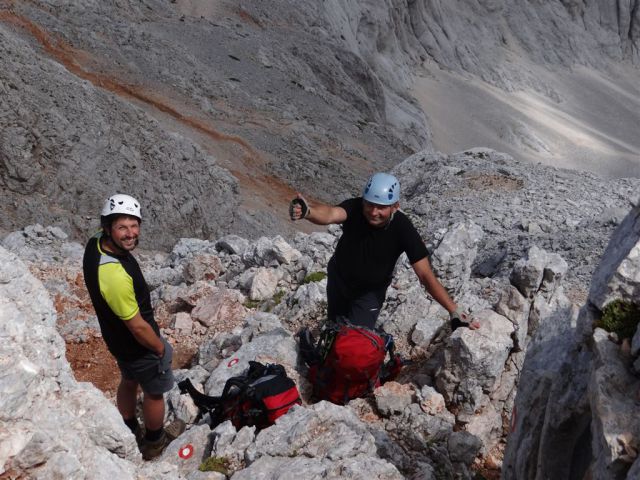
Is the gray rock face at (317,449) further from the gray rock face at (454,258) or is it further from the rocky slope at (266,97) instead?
the rocky slope at (266,97)

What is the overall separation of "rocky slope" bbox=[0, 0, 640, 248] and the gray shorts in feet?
32.1

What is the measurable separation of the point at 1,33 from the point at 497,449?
15332mm

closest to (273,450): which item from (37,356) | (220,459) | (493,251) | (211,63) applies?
(220,459)

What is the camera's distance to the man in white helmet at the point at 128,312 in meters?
4.67

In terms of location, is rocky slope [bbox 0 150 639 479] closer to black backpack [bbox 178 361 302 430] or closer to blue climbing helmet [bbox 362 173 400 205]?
black backpack [bbox 178 361 302 430]

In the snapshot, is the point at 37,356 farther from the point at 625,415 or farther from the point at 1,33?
the point at 1,33

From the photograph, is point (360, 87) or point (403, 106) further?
point (403, 106)

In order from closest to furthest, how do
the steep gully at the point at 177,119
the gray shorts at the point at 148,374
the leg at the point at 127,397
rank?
the gray shorts at the point at 148,374 < the leg at the point at 127,397 < the steep gully at the point at 177,119

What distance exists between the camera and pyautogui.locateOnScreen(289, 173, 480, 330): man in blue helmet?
5.55 metres

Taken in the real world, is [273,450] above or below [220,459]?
above

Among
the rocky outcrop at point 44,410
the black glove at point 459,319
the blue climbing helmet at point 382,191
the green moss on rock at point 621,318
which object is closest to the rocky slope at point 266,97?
the blue climbing helmet at point 382,191

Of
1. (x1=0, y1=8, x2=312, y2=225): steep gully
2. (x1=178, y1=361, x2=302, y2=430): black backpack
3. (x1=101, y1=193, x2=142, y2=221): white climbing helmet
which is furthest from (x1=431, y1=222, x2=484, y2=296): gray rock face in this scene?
(x1=0, y1=8, x2=312, y2=225): steep gully

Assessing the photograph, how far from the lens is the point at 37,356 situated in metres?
3.33

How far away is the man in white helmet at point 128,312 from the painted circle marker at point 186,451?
606 millimetres
